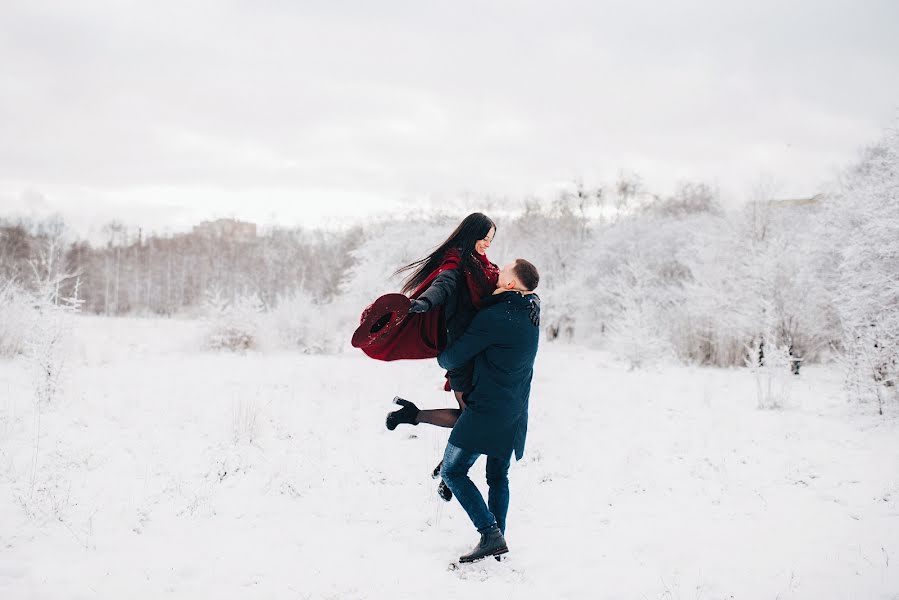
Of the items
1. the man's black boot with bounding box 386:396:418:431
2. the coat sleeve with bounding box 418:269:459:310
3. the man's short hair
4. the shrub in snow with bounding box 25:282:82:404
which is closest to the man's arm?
the coat sleeve with bounding box 418:269:459:310

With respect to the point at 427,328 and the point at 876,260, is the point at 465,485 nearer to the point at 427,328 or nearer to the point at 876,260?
the point at 427,328

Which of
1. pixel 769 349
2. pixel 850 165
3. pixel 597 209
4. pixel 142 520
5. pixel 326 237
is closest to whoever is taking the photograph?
pixel 142 520

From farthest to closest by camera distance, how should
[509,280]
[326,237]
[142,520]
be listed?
[326,237] < [142,520] < [509,280]

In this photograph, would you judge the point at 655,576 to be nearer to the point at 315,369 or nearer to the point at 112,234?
the point at 315,369

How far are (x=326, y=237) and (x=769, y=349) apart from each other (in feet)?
200

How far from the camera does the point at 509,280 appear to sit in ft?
11.8

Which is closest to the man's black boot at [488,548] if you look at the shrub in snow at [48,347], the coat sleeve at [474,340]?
the coat sleeve at [474,340]

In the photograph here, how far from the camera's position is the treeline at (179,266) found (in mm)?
49812

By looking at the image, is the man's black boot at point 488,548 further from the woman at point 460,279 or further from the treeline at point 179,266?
the treeline at point 179,266

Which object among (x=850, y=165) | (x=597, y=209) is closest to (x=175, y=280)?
(x=597, y=209)

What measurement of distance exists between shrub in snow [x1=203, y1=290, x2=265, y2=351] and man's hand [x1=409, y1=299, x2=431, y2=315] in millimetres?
14845

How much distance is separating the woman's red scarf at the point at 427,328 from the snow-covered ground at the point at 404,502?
4.76 ft

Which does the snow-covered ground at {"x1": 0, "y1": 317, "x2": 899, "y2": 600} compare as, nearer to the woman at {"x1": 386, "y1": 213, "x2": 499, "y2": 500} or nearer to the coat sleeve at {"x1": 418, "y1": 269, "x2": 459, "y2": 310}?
the woman at {"x1": 386, "y1": 213, "x2": 499, "y2": 500}

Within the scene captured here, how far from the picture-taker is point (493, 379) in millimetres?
3596
